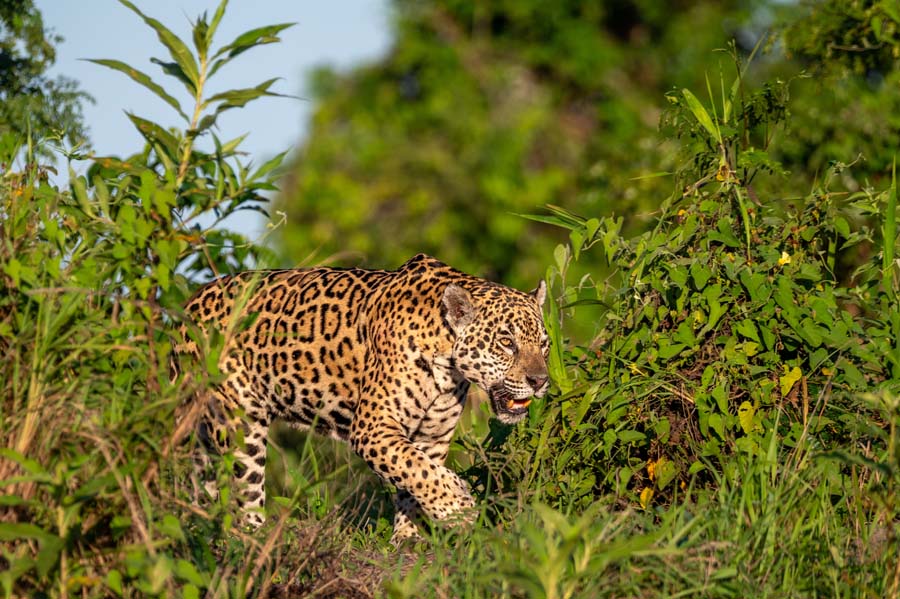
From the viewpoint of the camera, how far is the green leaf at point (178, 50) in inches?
195

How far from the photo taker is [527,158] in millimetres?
22375

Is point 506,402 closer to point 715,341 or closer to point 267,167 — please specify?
point 715,341

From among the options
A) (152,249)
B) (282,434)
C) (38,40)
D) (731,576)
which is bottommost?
(282,434)

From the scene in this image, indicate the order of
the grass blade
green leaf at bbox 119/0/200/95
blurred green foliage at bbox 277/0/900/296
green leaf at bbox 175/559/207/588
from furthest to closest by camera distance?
1. blurred green foliage at bbox 277/0/900/296
2. the grass blade
3. green leaf at bbox 119/0/200/95
4. green leaf at bbox 175/559/207/588

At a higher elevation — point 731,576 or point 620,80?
point 620,80

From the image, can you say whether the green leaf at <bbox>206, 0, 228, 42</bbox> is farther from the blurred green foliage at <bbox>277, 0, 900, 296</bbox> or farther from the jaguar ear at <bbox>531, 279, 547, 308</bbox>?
the blurred green foliage at <bbox>277, 0, 900, 296</bbox>

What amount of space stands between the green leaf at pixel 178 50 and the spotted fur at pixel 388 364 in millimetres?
1858

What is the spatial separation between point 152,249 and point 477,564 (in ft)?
5.73

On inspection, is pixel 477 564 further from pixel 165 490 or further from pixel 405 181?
pixel 405 181

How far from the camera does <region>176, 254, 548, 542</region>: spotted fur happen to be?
697cm

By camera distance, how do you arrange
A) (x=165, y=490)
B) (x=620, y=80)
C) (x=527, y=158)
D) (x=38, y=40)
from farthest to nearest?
1. (x=620, y=80)
2. (x=527, y=158)
3. (x=38, y=40)
4. (x=165, y=490)

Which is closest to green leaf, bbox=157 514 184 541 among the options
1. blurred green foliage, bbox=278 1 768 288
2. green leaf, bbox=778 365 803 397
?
green leaf, bbox=778 365 803 397

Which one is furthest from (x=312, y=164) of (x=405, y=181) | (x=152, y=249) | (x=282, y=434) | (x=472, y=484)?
(x=152, y=249)

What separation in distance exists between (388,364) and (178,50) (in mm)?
2685
